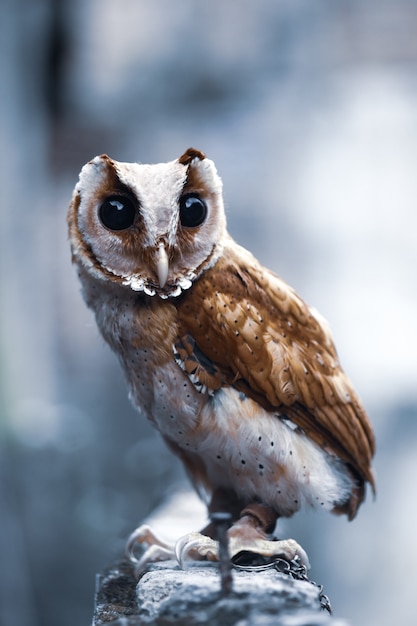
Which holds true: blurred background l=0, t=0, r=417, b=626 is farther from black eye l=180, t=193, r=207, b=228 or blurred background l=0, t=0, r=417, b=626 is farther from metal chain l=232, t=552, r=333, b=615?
black eye l=180, t=193, r=207, b=228

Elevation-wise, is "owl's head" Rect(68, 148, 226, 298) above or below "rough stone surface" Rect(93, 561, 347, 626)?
above

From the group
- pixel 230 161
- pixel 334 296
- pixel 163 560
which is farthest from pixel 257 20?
pixel 163 560

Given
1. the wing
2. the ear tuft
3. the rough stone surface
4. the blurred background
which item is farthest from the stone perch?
the blurred background

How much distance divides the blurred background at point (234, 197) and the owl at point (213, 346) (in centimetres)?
125

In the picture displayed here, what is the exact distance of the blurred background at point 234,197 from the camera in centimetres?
220

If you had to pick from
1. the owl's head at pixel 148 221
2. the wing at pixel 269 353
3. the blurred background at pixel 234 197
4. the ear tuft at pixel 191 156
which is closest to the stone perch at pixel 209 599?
→ the wing at pixel 269 353

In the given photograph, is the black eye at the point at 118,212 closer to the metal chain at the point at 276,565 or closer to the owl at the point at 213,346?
the owl at the point at 213,346

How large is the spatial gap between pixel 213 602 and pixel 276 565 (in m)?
0.18

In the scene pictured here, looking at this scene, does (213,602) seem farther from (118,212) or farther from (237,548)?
(118,212)

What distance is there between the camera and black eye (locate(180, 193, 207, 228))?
750mm

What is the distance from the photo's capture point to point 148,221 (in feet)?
2.36

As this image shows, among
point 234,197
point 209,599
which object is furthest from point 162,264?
point 234,197

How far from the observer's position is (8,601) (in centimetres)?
210

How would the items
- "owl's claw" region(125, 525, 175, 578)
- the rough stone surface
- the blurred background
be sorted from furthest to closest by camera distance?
the blurred background, "owl's claw" region(125, 525, 175, 578), the rough stone surface
